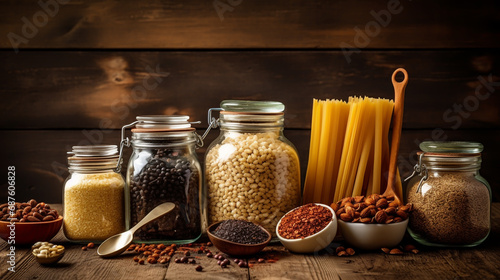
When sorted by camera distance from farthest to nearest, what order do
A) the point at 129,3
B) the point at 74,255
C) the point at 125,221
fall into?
the point at 129,3
the point at 125,221
the point at 74,255

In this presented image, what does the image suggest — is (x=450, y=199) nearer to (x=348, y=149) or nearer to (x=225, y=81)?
(x=348, y=149)

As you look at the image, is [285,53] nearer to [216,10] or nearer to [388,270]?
[216,10]

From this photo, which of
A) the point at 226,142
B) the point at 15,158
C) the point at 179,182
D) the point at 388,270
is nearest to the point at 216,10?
the point at 226,142

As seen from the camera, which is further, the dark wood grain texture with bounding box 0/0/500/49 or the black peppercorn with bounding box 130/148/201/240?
the dark wood grain texture with bounding box 0/0/500/49

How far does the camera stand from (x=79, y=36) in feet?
5.16

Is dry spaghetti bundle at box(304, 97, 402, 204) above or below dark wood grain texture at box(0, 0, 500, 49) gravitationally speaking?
below

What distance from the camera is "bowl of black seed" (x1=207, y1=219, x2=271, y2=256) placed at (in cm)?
104

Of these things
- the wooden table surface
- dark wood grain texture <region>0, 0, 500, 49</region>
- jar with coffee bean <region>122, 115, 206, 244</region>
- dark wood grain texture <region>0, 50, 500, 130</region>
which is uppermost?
dark wood grain texture <region>0, 0, 500, 49</region>

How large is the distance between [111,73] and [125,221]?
0.59m

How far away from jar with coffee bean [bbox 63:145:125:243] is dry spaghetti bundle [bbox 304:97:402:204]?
0.48 m

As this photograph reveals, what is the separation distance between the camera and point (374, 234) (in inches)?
43.0

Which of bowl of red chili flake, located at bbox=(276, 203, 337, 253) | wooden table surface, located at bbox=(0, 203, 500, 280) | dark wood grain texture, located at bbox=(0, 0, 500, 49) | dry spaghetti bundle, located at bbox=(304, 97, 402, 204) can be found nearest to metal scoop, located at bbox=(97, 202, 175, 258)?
wooden table surface, located at bbox=(0, 203, 500, 280)

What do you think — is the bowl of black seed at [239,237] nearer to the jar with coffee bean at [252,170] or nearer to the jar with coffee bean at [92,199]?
the jar with coffee bean at [252,170]

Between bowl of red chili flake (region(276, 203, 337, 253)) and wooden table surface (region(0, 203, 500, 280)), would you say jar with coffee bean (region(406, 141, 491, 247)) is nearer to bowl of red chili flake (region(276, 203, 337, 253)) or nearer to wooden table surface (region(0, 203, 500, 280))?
wooden table surface (region(0, 203, 500, 280))
